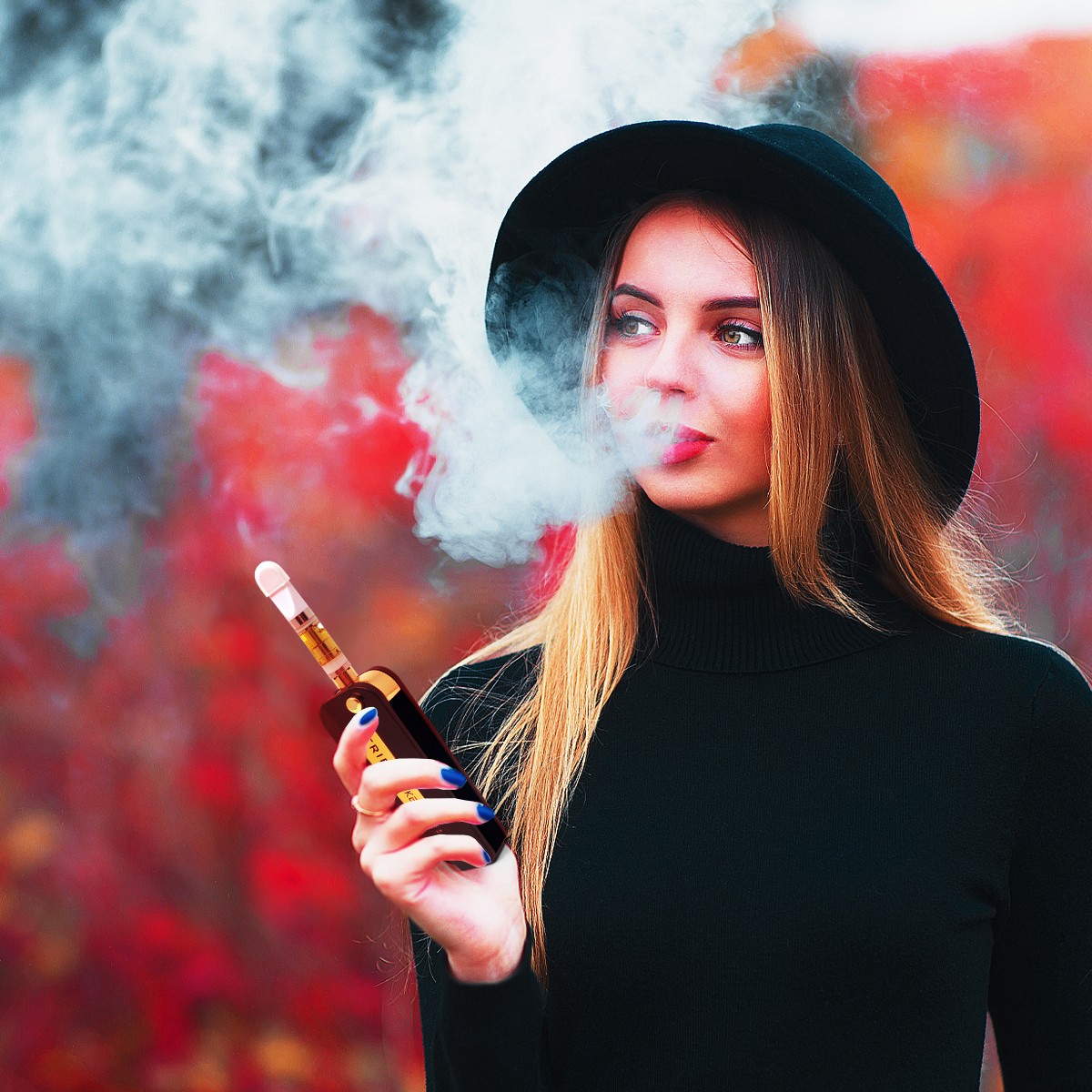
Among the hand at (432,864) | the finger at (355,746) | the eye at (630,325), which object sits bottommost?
the hand at (432,864)

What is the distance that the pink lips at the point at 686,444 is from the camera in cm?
159

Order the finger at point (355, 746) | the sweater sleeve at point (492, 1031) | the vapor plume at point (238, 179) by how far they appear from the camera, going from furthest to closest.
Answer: the vapor plume at point (238, 179), the sweater sleeve at point (492, 1031), the finger at point (355, 746)

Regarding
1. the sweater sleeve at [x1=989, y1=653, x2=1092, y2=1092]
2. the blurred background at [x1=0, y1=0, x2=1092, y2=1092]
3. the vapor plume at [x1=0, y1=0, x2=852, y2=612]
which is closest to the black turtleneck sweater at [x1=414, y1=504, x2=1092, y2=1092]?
the sweater sleeve at [x1=989, y1=653, x2=1092, y2=1092]

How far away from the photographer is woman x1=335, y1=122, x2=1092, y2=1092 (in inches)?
57.3

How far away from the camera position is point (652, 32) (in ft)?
7.64

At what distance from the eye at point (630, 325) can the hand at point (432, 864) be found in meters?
0.73

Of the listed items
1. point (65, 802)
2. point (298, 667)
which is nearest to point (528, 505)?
point (298, 667)

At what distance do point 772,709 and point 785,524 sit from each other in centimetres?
25

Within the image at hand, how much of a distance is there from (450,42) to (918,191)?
3.30 ft

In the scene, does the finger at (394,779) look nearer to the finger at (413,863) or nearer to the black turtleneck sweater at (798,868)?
the finger at (413,863)

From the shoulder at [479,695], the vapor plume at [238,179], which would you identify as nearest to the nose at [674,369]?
the shoulder at [479,695]

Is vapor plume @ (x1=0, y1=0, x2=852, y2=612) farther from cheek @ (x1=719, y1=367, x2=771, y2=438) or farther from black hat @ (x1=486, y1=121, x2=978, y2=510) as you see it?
cheek @ (x1=719, y1=367, x2=771, y2=438)

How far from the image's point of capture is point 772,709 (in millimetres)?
1630

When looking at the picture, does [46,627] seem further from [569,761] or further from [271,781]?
[569,761]
